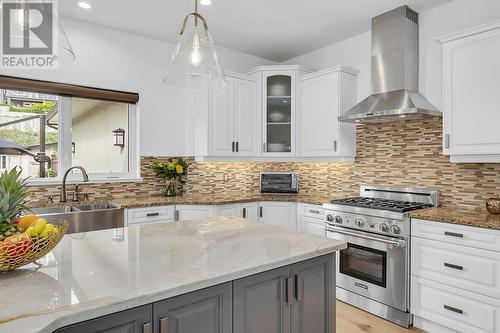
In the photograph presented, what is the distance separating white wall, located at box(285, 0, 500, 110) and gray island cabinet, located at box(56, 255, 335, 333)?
2366mm

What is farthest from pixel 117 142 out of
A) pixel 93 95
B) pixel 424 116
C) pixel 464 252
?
pixel 464 252

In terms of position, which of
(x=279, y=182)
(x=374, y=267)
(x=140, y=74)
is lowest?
(x=374, y=267)

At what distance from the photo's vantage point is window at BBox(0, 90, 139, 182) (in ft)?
10.4

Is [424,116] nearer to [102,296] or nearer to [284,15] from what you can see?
[284,15]

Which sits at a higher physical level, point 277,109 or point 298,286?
point 277,109

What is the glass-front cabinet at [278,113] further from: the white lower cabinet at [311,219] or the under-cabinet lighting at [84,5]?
the under-cabinet lighting at [84,5]

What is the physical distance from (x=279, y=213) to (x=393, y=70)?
194 centimetres

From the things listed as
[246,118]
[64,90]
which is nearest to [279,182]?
[246,118]

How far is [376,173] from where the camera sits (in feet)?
11.7

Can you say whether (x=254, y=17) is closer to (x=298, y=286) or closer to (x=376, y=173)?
(x=376, y=173)

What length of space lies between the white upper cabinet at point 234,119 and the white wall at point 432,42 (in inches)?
48.9

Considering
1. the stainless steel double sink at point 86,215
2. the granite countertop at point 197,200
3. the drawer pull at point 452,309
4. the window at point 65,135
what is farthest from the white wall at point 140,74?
the drawer pull at point 452,309

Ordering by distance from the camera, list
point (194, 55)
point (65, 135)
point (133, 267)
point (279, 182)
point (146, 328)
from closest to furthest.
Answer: point (146, 328) → point (133, 267) → point (194, 55) → point (65, 135) → point (279, 182)

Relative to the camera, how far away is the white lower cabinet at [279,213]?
372 centimetres
